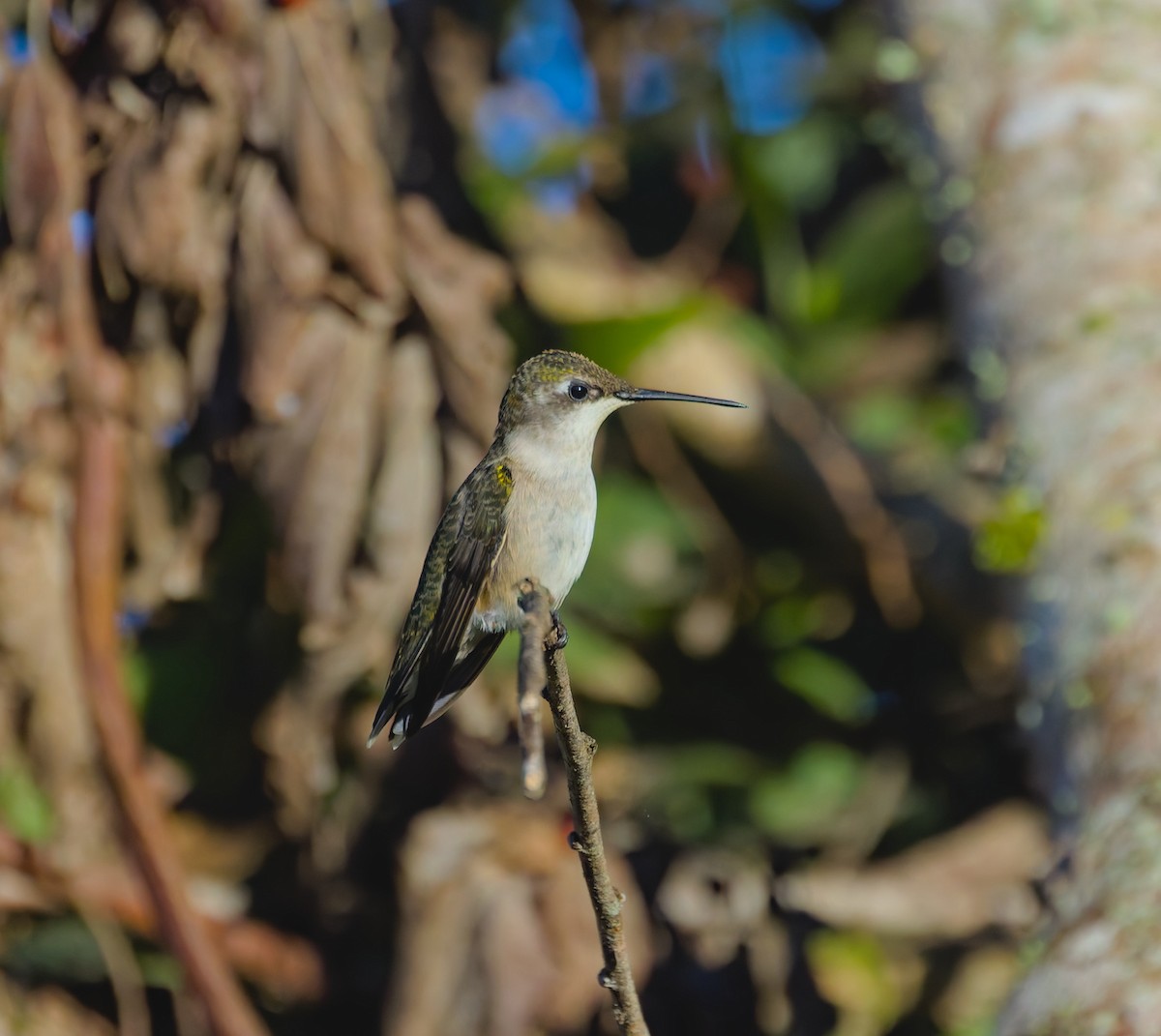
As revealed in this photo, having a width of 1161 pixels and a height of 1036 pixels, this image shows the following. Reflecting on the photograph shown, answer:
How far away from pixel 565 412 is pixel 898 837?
190 centimetres

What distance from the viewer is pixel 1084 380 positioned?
10.4 feet

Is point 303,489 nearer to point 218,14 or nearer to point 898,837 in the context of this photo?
point 218,14

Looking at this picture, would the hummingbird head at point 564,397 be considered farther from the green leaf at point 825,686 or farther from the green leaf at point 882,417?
the green leaf at point 882,417

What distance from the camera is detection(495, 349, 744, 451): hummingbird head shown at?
2635 millimetres

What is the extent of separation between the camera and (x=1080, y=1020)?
6.81 ft

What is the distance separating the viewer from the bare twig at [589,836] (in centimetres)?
157

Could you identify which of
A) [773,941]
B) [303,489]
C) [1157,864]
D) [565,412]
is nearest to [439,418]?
[303,489]

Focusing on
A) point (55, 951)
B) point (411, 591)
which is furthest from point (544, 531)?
point (55, 951)

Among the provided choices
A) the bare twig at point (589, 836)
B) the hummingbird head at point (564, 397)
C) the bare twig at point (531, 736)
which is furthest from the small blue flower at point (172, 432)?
the bare twig at point (531, 736)

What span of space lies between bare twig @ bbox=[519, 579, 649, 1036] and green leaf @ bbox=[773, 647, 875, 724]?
230cm

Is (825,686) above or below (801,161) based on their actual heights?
below

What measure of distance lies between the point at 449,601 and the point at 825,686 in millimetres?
1796

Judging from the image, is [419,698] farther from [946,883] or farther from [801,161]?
[801,161]

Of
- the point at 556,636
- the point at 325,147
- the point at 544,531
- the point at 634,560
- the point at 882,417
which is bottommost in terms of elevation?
the point at 556,636
